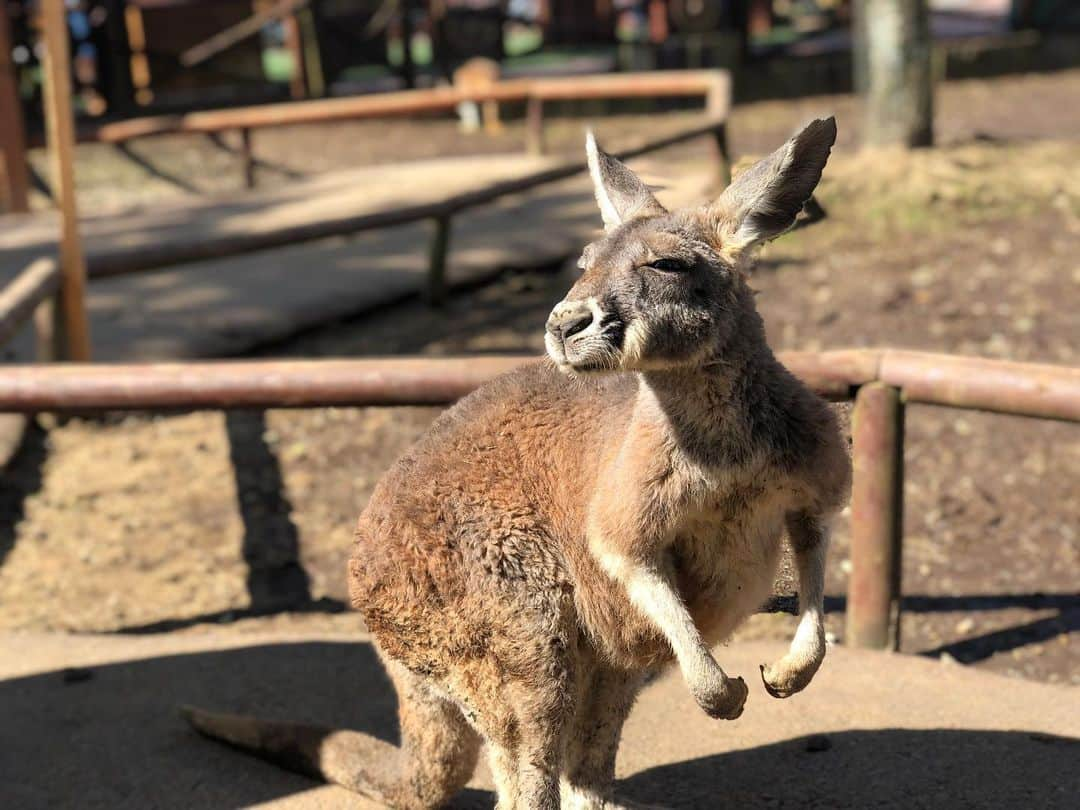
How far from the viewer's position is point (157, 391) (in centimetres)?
423

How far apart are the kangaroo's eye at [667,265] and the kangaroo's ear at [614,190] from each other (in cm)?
28

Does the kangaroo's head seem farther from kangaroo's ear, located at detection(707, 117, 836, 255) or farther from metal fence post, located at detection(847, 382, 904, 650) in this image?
metal fence post, located at detection(847, 382, 904, 650)

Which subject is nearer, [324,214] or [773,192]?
A: [773,192]

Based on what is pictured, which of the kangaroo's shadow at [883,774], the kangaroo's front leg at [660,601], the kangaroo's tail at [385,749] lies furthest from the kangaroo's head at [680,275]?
the kangaroo's shadow at [883,774]

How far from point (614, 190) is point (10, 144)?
30.7 ft

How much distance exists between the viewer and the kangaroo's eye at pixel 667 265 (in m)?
2.39

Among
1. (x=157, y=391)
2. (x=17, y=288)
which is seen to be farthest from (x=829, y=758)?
(x=17, y=288)

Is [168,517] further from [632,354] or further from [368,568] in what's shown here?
[632,354]

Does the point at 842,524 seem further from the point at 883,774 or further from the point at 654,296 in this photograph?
the point at 654,296

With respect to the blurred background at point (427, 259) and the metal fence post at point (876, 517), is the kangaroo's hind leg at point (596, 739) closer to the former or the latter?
the blurred background at point (427, 259)

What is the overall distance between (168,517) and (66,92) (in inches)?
75.6

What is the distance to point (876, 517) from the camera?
393cm

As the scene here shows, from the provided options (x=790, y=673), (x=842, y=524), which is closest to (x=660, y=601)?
(x=790, y=673)

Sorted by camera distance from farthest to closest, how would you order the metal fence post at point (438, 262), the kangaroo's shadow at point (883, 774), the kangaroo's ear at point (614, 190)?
the metal fence post at point (438, 262) < the kangaroo's shadow at point (883, 774) < the kangaroo's ear at point (614, 190)
